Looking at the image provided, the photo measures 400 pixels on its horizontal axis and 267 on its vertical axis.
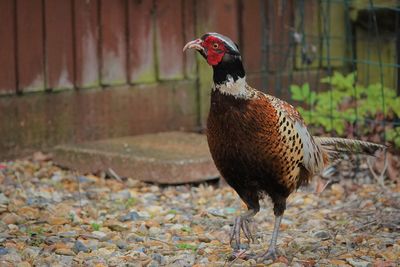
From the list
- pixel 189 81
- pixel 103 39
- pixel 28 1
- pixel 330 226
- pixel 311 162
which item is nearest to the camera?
pixel 311 162

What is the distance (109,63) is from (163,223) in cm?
188

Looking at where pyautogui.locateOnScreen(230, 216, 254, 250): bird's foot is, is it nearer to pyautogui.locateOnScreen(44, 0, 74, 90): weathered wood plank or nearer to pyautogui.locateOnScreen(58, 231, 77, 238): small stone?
pyautogui.locateOnScreen(58, 231, 77, 238): small stone

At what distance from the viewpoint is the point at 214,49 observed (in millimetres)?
4402

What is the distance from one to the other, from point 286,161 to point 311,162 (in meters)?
0.32

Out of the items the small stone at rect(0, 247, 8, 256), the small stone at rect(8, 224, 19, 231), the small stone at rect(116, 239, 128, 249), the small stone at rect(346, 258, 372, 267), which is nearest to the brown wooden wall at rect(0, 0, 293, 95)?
the small stone at rect(8, 224, 19, 231)

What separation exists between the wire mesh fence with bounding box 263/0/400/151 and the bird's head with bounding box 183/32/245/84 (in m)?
2.26

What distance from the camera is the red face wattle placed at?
4.39 meters

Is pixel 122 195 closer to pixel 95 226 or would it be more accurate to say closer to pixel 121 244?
pixel 95 226

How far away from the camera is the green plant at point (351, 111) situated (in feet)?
22.0

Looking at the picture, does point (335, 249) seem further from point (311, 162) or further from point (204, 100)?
point (204, 100)

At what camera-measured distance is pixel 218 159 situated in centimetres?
454

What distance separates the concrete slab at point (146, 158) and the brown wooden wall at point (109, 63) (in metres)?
0.23

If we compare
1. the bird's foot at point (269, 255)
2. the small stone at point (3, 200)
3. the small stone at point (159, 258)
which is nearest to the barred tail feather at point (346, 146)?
the bird's foot at point (269, 255)

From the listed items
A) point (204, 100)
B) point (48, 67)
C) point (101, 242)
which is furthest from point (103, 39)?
point (101, 242)
